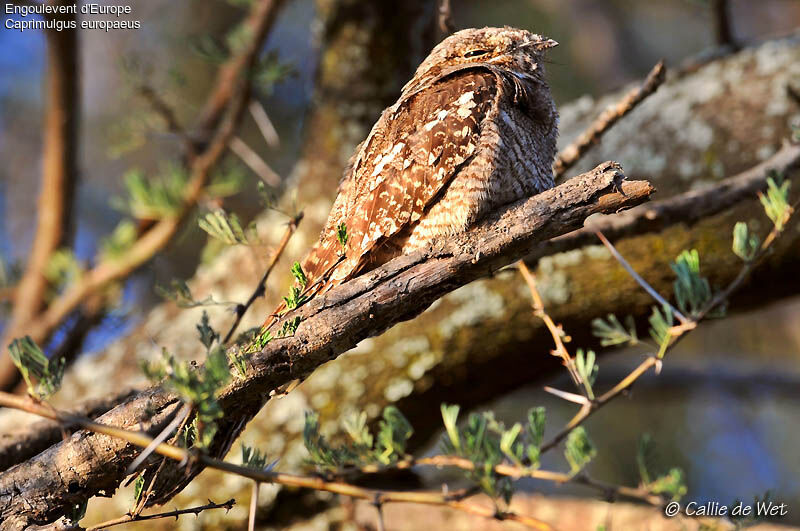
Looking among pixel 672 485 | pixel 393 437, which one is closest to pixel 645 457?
pixel 672 485

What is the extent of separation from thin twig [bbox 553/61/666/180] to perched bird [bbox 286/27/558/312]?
0.33 metres

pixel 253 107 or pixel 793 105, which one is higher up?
pixel 253 107

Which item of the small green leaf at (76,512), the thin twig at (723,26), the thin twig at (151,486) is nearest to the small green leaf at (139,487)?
the thin twig at (151,486)

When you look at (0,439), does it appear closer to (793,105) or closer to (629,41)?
(793,105)

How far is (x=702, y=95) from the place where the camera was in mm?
3098

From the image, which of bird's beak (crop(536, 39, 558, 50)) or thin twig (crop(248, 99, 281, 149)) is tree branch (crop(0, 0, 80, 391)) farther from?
bird's beak (crop(536, 39, 558, 50))

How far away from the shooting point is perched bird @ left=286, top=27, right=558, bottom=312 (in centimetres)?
179

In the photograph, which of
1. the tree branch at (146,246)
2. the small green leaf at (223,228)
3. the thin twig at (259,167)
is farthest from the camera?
the tree branch at (146,246)

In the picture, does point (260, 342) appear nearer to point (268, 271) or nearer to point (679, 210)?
point (268, 271)

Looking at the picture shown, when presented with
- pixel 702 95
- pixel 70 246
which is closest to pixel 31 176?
pixel 70 246

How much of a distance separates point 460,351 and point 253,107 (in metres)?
1.40

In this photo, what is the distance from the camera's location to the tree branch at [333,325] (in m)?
1.37

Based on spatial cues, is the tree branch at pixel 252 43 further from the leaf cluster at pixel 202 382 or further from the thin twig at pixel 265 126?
the leaf cluster at pixel 202 382

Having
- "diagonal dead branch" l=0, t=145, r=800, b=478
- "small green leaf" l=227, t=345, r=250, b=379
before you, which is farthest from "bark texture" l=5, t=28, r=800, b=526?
"small green leaf" l=227, t=345, r=250, b=379
